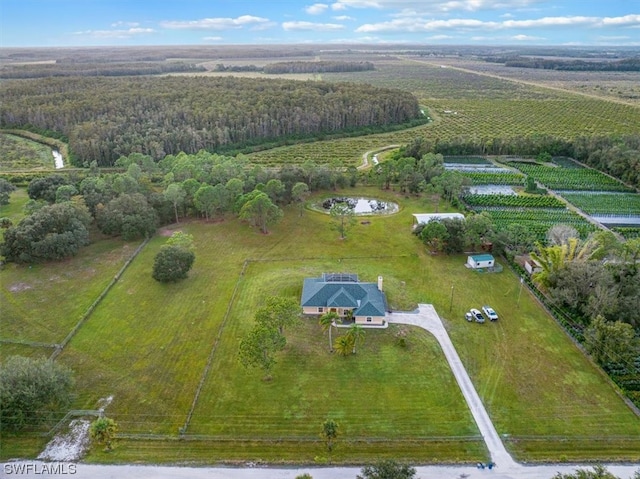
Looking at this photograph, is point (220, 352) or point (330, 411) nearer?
point (330, 411)

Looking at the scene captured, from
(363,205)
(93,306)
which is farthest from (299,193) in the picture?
(93,306)

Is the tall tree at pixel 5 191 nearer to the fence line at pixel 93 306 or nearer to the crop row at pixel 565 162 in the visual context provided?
the fence line at pixel 93 306

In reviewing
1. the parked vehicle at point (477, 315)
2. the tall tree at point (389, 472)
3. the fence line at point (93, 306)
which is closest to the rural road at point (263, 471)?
the tall tree at point (389, 472)

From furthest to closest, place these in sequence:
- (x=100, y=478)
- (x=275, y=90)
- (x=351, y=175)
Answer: (x=275, y=90) → (x=351, y=175) → (x=100, y=478)

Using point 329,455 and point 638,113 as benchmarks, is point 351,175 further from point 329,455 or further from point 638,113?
point 638,113

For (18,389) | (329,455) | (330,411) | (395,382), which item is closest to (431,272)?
(395,382)
